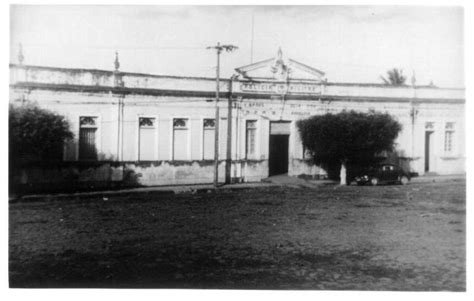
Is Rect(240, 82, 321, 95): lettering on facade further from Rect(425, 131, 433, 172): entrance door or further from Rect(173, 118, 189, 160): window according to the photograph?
Rect(425, 131, 433, 172): entrance door

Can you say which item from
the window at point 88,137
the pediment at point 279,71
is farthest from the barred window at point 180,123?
the window at point 88,137

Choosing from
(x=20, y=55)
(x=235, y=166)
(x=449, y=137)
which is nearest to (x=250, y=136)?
(x=235, y=166)

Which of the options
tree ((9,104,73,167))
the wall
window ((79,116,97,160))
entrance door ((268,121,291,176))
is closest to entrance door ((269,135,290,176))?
entrance door ((268,121,291,176))

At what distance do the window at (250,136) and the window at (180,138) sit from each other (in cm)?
193

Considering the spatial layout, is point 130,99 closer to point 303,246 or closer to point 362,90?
point 362,90

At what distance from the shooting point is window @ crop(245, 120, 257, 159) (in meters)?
15.2

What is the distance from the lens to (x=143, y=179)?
14102mm

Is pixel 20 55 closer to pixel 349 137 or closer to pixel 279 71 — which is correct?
pixel 279 71

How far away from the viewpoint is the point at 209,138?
1537 cm

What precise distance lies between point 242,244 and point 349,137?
589 cm

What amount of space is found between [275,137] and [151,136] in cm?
381

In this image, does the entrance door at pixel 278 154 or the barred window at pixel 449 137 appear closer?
the barred window at pixel 449 137

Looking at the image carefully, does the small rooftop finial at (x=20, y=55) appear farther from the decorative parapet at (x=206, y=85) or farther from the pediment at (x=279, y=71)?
the pediment at (x=279, y=71)

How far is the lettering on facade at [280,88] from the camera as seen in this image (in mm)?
13938
